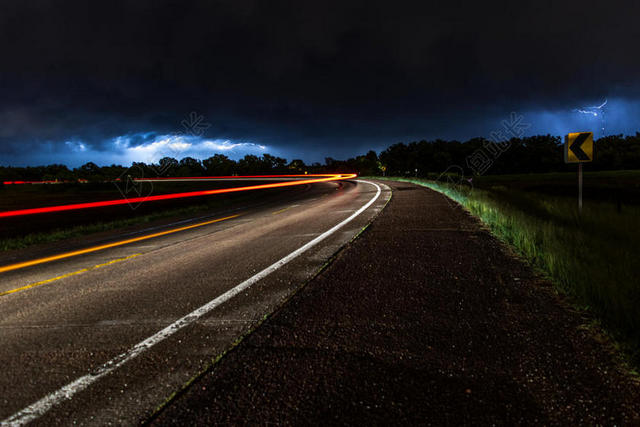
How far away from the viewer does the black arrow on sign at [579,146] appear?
10.1m

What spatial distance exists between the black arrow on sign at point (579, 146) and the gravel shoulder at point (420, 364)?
8.50 metres

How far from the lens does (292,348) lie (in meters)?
2.76

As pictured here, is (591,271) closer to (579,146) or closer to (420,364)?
(420,364)

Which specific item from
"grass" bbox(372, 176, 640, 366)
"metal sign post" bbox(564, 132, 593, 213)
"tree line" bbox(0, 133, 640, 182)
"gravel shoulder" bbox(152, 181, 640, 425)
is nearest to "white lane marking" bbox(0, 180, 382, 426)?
"gravel shoulder" bbox(152, 181, 640, 425)

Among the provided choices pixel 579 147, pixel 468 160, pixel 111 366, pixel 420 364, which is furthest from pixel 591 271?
pixel 468 160

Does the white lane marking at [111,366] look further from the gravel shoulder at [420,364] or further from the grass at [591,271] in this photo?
the grass at [591,271]

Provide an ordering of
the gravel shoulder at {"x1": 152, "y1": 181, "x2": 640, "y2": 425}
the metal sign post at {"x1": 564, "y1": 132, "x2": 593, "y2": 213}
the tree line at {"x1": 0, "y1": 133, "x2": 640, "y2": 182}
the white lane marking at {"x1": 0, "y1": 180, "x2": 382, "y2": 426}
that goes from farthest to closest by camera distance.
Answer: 1. the tree line at {"x1": 0, "y1": 133, "x2": 640, "y2": 182}
2. the metal sign post at {"x1": 564, "y1": 132, "x2": 593, "y2": 213}
3. the white lane marking at {"x1": 0, "y1": 180, "x2": 382, "y2": 426}
4. the gravel shoulder at {"x1": 152, "y1": 181, "x2": 640, "y2": 425}

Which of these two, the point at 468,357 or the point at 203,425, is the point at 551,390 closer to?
the point at 468,357

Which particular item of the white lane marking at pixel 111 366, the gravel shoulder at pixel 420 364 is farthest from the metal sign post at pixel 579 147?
the white lane marking at pixel 111 366

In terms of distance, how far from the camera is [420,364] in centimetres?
245

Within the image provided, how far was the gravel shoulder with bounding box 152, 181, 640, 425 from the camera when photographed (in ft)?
6.49

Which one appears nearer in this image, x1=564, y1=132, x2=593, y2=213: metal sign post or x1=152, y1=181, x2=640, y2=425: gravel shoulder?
x1=152, y1=181, x2=640, y2=425: gravel shoulder

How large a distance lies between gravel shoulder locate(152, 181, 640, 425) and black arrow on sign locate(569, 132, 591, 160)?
8505 millimetres

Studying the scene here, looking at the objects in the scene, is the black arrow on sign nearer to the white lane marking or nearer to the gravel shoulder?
the gravel shoulder
